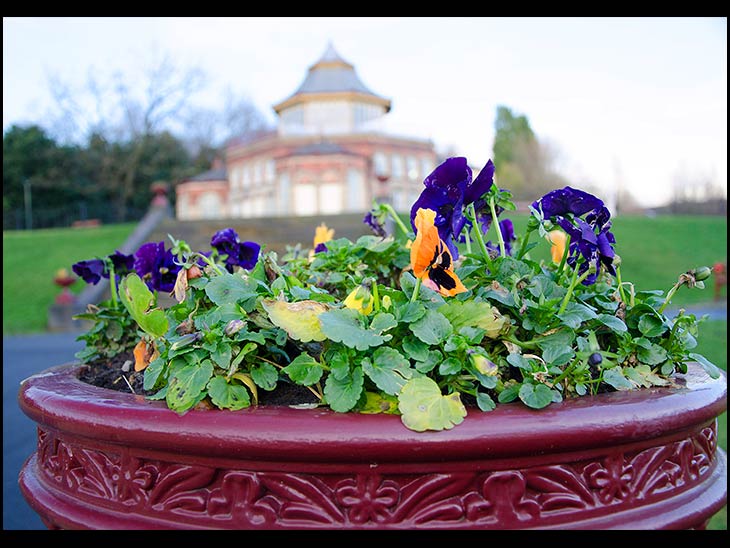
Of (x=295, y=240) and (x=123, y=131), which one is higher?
(x=123, y=131)

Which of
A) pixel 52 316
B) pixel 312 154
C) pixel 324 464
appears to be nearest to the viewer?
pixel 324 464

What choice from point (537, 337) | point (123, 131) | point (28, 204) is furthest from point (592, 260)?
point (123, 131)

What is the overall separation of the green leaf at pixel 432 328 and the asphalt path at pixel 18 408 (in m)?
0.86

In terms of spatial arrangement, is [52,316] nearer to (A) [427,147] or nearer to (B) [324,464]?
(B) [324,464]

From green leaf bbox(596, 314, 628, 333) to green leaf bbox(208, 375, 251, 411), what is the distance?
1.96ft

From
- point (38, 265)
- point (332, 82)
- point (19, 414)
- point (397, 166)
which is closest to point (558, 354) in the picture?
point (19, 414)

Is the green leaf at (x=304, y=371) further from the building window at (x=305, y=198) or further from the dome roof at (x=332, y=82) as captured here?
the dome roof at (x=332, y=82)

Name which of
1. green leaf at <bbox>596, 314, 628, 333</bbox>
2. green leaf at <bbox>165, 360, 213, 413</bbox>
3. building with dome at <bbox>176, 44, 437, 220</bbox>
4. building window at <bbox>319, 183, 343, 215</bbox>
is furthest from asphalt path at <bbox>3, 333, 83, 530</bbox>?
building window at <bbox>319, 183, 343, 215</bbox>

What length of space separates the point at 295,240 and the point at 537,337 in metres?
10.6

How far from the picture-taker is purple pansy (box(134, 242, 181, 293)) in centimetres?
146

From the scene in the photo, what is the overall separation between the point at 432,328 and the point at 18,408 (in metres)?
4.51

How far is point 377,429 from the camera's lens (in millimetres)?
809
